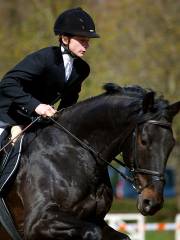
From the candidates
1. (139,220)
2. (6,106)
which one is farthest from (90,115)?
(139,220)

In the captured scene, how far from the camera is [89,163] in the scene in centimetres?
678

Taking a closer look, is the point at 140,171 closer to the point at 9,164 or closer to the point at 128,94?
the point at 128,94

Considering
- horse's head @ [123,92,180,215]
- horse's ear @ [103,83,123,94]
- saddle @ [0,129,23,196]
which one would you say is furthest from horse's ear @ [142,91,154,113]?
saddle @ [0,129,23,196]

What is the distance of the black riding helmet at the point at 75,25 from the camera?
276 inches

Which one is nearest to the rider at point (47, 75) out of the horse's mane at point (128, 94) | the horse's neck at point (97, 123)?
the horse's neck at point (97, 123)

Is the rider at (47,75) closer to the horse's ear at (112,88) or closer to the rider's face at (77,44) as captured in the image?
the rider's face at (77,44)

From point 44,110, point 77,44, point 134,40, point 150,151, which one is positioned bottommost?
point 134,40

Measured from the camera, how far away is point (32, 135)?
23.1 feet

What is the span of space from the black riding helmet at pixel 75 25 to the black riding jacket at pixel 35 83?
217mm

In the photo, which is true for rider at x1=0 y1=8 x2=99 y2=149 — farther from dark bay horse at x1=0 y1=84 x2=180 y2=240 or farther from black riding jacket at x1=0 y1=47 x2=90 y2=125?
dark bay horse at x1=0 y1=84 x2=180 y2=240

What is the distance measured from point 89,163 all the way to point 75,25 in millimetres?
1319

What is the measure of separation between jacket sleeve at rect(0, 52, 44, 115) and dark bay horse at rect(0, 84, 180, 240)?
296 millimetres

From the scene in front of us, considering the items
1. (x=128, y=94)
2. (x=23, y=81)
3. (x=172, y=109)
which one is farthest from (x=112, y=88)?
(x=23, y=81)

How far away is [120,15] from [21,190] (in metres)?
16.9
